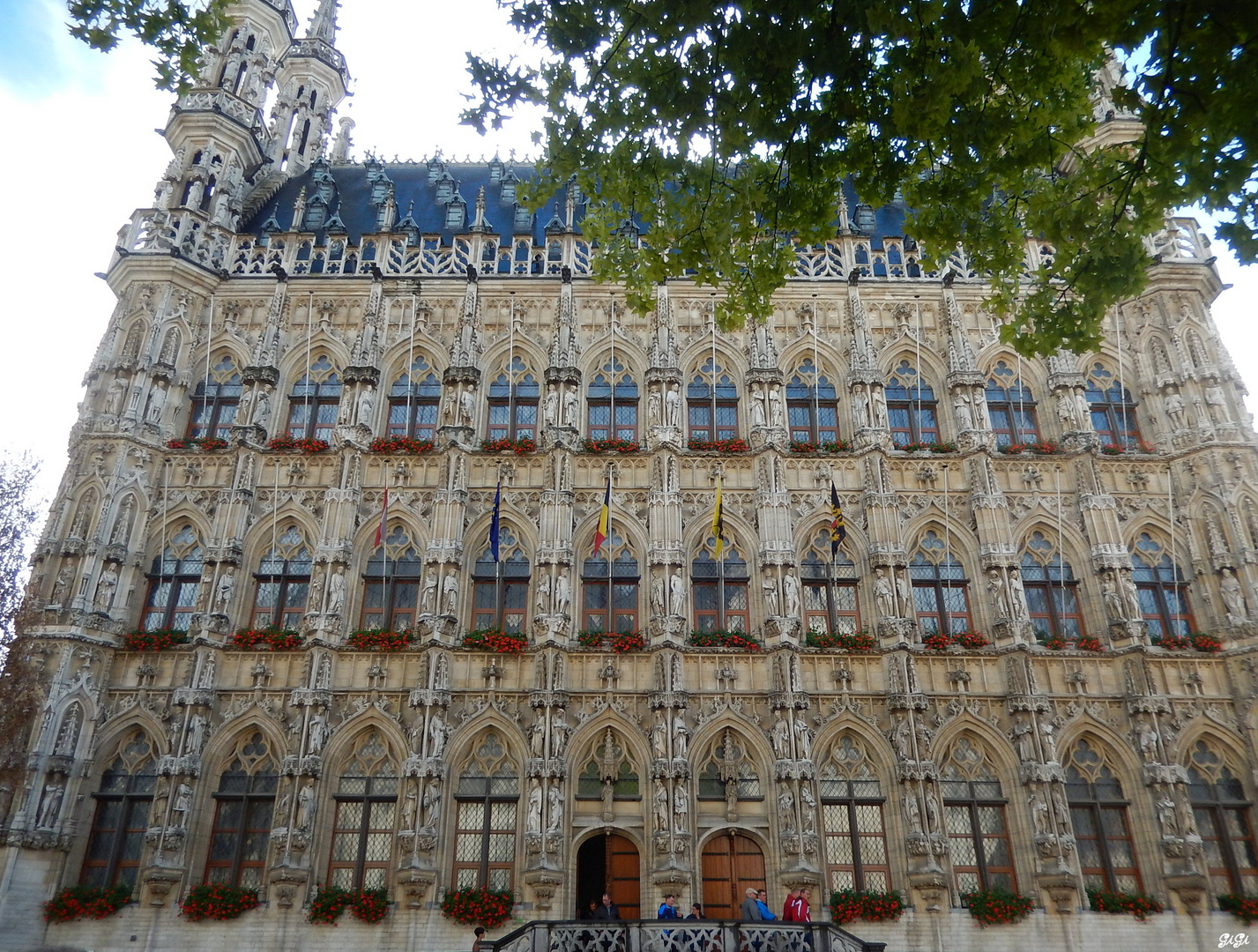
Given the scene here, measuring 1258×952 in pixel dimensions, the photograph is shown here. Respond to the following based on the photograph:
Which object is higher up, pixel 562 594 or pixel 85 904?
pixel 562 594

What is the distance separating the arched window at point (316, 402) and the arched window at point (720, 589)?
9.44 meters

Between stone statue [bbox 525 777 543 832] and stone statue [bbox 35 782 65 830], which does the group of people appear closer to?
stone statue [bbox 525 777 543 832]

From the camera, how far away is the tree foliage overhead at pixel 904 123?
304 inches

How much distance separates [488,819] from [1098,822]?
472 inches

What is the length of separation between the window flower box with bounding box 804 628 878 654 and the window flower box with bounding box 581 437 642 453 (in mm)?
5768

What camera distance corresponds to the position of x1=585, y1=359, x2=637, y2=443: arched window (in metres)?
21.5

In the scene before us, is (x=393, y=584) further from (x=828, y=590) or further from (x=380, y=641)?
(x=828, y=590)

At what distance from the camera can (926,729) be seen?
18.0 metres

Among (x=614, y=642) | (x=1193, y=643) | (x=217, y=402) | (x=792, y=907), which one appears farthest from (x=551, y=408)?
A: (x=1193, y=643)

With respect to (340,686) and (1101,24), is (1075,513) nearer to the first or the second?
(1101,24)

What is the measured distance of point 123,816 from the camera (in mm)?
17672

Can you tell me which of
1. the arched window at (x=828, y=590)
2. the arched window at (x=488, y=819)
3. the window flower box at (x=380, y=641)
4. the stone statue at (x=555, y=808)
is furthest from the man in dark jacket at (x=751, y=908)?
the window flower box at (x=380, y=641)

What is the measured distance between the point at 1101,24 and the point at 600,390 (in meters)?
15.4

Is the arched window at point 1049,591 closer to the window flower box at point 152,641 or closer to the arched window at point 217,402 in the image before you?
the window flower box at point 152,641
